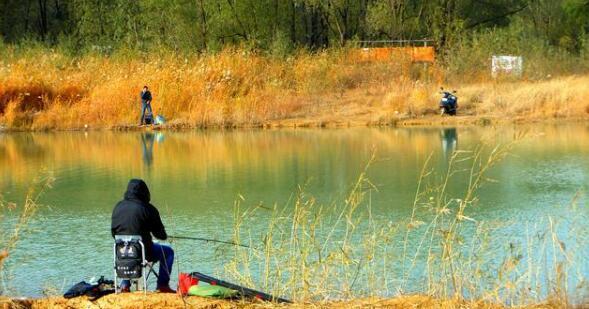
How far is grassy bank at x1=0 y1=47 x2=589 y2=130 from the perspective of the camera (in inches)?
1076

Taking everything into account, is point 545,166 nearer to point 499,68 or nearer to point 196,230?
point 196,230

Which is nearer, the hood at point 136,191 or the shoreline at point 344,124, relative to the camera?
the hood at point 136,191

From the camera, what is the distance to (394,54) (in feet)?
107

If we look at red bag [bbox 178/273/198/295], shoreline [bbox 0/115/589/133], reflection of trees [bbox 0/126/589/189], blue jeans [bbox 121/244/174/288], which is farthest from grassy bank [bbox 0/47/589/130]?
red bag [bbox 178/273/198/295]

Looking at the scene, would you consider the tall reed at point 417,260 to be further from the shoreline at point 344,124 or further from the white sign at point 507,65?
the white sign at point 507,65

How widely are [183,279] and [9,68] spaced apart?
25066 millimetres

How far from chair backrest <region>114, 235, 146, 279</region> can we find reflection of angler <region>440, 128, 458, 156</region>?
12.5 metres

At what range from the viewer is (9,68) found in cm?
3012

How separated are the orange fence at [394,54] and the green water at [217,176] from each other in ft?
25.2

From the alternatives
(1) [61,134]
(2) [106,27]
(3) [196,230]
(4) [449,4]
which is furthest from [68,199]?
(2) [106,27]

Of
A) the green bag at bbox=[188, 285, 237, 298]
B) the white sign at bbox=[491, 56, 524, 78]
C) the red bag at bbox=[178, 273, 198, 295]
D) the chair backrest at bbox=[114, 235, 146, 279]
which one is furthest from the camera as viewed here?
the white sign at bbox=[491, 56, 524, 78]

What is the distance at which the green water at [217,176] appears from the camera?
32.9 ft

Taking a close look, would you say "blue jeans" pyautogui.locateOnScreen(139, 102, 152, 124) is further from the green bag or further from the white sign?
the green bag

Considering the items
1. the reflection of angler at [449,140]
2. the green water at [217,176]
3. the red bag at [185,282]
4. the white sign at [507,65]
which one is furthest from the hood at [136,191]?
the white sign at [507,65]
